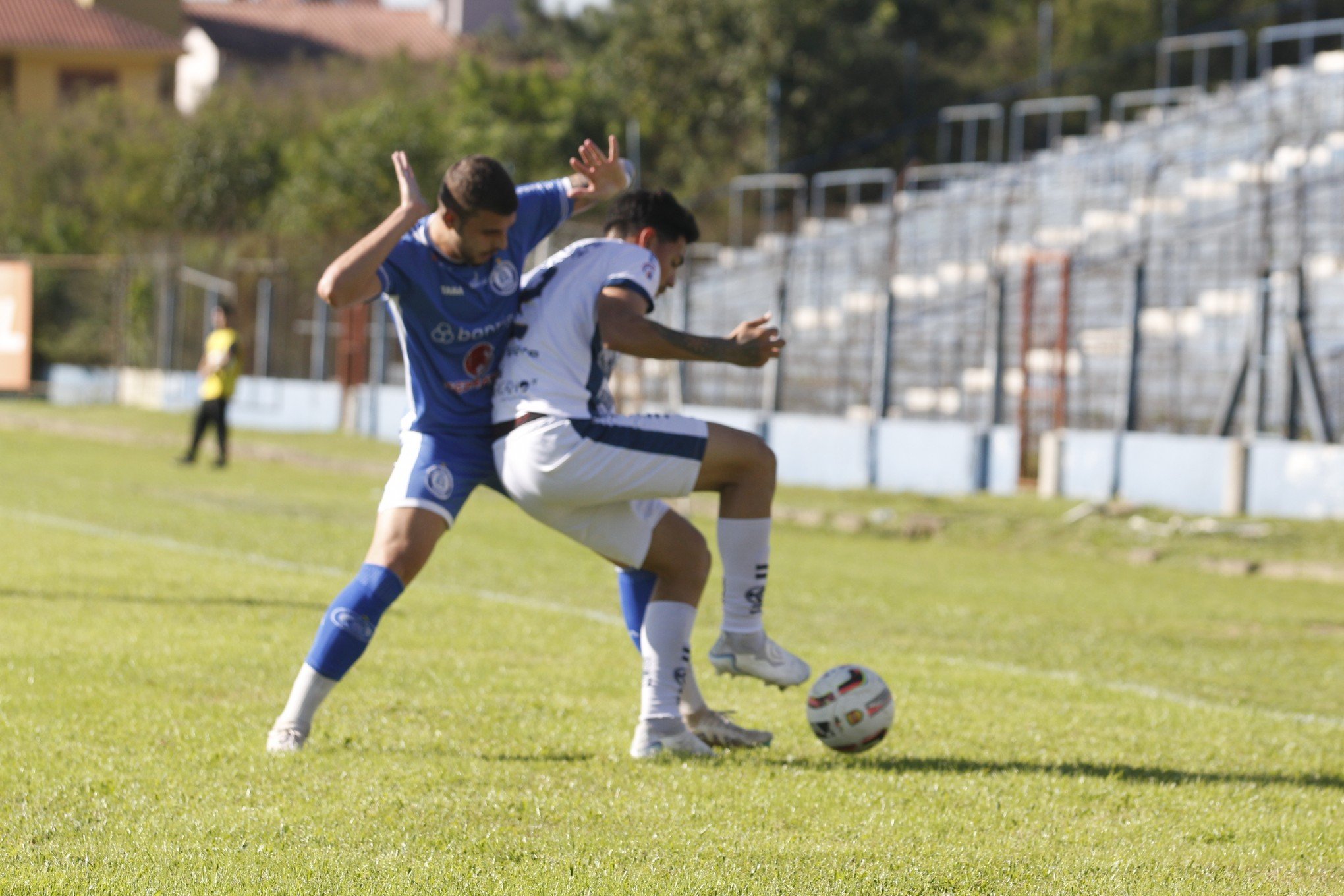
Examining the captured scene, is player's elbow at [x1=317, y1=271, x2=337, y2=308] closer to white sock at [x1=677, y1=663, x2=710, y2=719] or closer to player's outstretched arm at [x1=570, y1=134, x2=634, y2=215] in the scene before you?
player's outstretched arm at [x1=570, y1=134, x2=634, y2=215]

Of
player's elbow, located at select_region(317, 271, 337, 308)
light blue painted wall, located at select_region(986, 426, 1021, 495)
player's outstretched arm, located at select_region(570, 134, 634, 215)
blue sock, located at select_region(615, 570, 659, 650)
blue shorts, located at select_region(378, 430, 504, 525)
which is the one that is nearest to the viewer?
player's elbow, located at select_region(317, 271, 337, 308)

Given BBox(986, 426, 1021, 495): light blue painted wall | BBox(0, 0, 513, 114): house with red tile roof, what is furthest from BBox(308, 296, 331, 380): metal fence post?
BBox(0, 0, 513, 114): house with red tile roof

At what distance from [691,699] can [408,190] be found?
1.86m

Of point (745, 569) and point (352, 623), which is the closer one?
point (352, 623)

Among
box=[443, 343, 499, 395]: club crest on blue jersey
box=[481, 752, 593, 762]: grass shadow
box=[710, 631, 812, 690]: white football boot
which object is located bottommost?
box=[481, 752, 593, 762]: grass shadow

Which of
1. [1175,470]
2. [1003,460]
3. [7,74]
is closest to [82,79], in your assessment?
[7,74]

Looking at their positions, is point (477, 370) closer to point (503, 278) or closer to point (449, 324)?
point (449, 324)

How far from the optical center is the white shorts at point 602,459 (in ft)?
17.3

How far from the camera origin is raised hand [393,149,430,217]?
513 centimetres

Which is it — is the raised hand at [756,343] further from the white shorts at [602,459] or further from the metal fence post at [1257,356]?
the metal fence post at [1257,356]

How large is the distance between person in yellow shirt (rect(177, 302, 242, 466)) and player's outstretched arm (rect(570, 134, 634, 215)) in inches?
571

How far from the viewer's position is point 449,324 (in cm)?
538

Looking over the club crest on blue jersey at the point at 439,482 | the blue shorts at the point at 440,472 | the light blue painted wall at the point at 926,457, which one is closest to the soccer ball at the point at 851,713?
the blue shorts at the point at 440,472

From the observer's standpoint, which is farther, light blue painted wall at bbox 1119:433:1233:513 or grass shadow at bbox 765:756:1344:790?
light blue painted wall at bbox 1119:433:1233:513
